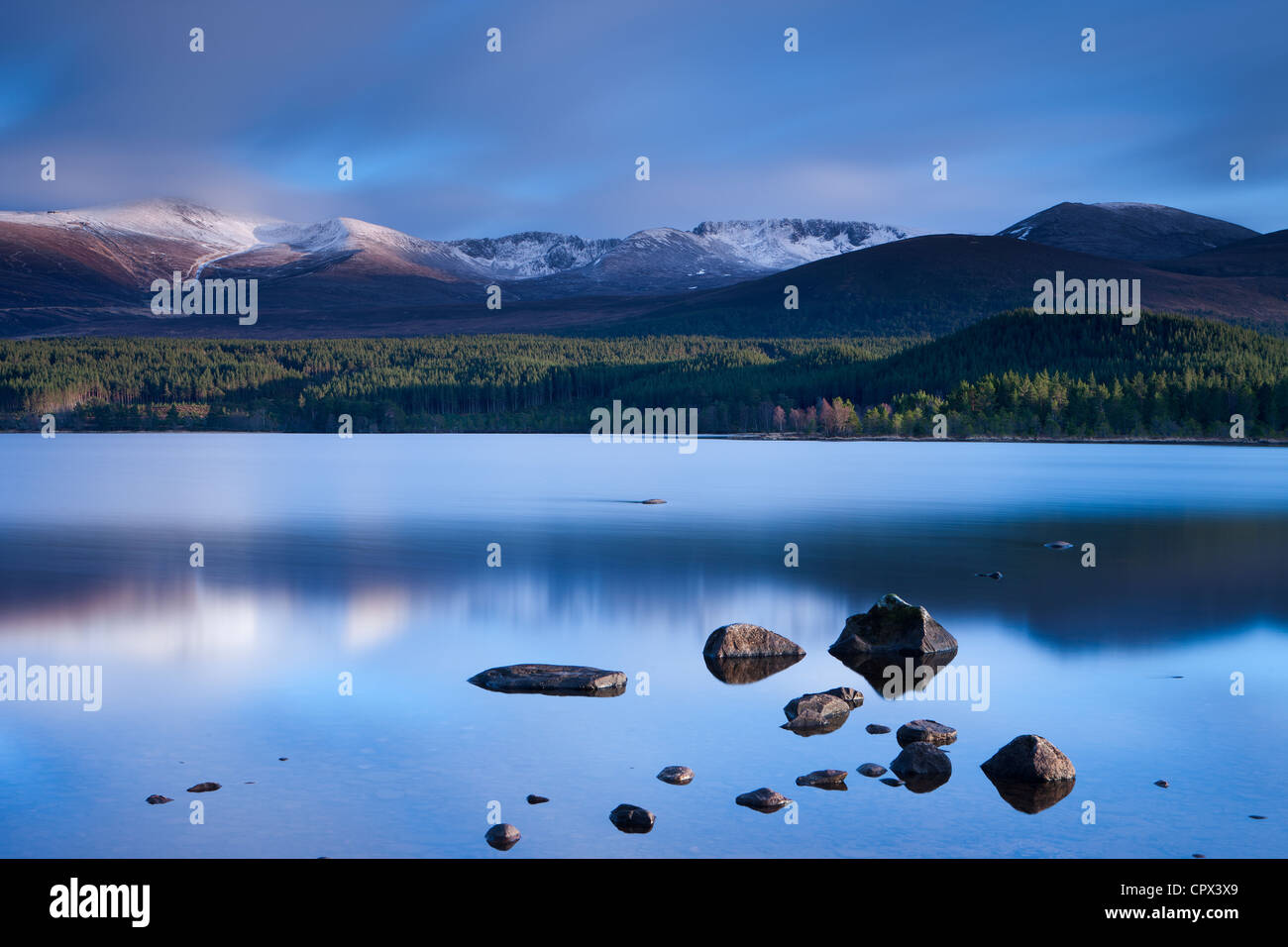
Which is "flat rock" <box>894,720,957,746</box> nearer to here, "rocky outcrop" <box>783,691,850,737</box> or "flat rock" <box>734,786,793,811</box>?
"rocky outcrop" <box>783,691,850,737</box>

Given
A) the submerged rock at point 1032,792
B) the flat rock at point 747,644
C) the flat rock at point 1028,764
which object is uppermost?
the flat rock at point 747,644

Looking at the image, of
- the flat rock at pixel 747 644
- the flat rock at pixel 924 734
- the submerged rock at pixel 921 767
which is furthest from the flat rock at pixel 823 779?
the flat rock at pixel 747 644

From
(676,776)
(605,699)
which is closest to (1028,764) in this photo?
(676,776)

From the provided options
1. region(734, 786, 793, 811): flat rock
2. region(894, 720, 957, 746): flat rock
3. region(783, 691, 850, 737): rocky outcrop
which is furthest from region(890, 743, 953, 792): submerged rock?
region(783, 691, 850, 737): rocky outcrop

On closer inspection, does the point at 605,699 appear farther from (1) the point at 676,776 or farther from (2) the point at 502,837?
(2) the point at 502,837

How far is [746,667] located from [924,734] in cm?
572

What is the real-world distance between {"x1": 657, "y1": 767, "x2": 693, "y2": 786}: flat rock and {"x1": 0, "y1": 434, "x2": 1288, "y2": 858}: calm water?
306mm

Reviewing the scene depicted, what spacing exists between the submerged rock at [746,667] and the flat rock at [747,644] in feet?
0.33

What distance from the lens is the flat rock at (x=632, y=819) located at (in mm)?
14109

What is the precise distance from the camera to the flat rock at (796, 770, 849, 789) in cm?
1566

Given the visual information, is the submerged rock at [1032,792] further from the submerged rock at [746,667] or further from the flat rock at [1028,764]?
the submerged rock at [746,667]

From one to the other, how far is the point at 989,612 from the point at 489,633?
41.6 feet
